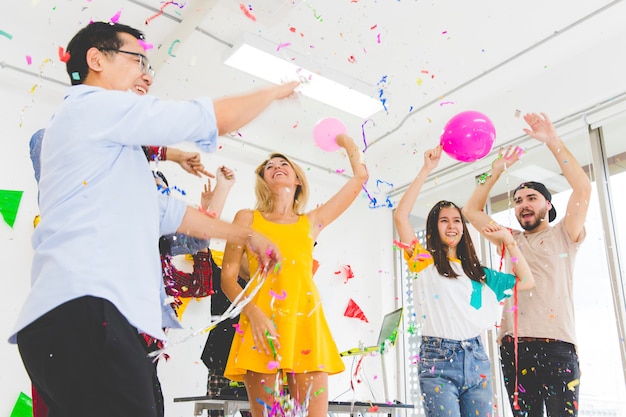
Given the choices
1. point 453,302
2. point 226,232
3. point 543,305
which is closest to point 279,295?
point 226,232

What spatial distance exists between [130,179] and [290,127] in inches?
151

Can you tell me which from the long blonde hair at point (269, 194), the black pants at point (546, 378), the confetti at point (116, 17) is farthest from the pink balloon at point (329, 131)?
the confetti at point (116, 17)

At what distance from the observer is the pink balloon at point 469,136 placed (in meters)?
2.58

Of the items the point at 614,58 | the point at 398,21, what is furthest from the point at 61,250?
the point at 614,58

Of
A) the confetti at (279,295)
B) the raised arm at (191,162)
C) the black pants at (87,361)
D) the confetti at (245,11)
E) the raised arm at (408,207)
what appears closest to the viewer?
the black pants at (87,361)

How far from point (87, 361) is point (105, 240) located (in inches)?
8.1

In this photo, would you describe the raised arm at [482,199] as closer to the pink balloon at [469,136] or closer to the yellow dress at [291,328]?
the pink balloon at [469,136]

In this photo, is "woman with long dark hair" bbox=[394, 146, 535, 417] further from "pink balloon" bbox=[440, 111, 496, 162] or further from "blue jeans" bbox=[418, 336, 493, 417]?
"pink balloon" bbox=[440, 111, 496, 162]

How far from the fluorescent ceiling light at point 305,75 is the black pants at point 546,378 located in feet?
6.35

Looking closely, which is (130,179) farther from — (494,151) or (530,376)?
(494,151)

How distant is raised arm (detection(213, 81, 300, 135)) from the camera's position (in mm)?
1101

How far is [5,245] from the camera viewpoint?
355cm

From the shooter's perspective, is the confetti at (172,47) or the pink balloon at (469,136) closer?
the pink balloon at (469,136)

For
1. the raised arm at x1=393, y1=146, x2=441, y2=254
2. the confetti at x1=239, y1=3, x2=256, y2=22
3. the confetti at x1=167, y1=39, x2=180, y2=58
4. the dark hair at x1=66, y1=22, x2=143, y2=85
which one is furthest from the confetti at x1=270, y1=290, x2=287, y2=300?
the confetti at x1=167, y1=39, x2=180, y2=58
